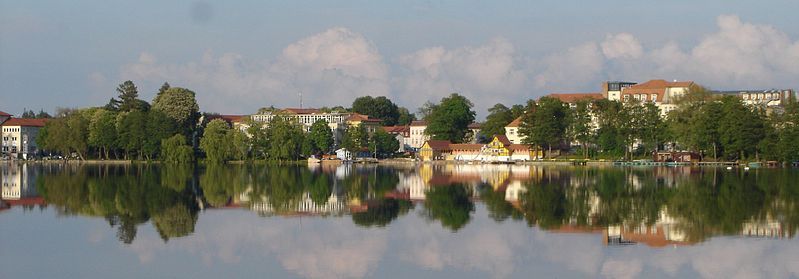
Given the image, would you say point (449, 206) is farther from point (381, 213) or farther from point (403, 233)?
point (403, 233)

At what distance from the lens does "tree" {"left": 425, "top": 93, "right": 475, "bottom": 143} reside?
365 ft

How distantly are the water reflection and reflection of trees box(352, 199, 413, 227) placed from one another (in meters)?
0.03

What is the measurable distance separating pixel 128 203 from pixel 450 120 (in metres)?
78.6

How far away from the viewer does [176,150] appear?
91312 millimetres

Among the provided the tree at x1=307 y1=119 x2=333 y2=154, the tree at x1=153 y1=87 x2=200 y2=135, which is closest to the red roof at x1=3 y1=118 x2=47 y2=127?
the tree at x1=153 y1=87 x2=200 y2=135

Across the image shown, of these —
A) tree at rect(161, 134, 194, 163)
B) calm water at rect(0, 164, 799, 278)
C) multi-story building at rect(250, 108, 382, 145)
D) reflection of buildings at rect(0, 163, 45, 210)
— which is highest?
multi-story building at rect(250, 108, 382, 145)

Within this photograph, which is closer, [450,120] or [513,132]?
[513,132]

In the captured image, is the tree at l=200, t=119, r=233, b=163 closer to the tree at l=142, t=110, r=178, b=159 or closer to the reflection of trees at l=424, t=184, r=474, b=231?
the tree at l=142, t=110, r=178, b=159

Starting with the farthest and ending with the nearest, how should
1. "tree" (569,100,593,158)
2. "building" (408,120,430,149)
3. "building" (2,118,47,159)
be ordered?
"building" (2,118,47,159) → "building" (408,120,430,149) → "tree" (569,100,593,158)

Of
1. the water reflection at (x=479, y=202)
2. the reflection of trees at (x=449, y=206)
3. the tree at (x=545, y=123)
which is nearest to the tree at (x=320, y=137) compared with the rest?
the tree at (x=545, y=123)

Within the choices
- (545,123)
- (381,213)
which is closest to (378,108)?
(545,123)

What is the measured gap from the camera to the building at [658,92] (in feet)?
335

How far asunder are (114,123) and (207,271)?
85.7 meters

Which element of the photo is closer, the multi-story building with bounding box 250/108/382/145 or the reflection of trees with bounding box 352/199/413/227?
the reflection of trees with bounding box 352/199/413/227
